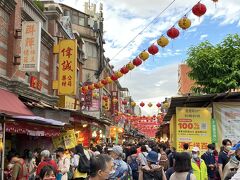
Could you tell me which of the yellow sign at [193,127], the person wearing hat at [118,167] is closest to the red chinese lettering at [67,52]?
the yellow sign at [193,127]

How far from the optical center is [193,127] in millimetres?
13781

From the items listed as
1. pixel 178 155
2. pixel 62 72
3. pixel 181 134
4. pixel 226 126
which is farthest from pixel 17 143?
pixel 178 155

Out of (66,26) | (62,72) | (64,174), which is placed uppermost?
(66,26)

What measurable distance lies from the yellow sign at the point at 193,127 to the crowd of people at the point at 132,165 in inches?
34.3

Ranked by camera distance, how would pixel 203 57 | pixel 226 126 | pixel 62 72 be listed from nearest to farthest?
pixel 226 126, pixel 62 72, pixel 203 57

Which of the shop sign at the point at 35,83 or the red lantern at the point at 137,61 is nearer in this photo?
the red lantern at the point at 137,61

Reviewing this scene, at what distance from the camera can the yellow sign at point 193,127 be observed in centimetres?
1367

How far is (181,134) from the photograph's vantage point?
1383 centimetres

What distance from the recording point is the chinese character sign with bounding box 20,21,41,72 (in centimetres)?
1545

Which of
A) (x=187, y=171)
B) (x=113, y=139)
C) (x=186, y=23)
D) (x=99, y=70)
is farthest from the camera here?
(x=113, y=139)

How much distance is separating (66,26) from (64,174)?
15981 mm

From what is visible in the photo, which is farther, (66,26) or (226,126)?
(66,26)

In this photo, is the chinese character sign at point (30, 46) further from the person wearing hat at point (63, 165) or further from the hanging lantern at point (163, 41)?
the hanging lantern at point (163, 41)

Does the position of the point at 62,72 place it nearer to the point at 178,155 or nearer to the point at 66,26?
the point at 66,26
